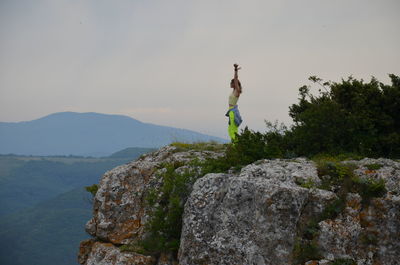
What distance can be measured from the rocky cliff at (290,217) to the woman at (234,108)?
566cm

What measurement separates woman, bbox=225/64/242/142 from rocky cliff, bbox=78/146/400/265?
5.66 meters

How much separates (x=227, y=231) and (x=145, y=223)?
3.65 meters

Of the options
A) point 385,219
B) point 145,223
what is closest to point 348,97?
point 385,219

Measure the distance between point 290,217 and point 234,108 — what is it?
30.0 ft

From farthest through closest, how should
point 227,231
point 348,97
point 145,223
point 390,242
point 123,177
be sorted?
point 348,97 < point 123,177 < point 145,223 < point 227,231 < point 390,242

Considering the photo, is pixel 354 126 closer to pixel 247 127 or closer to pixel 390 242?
pixel 247 127

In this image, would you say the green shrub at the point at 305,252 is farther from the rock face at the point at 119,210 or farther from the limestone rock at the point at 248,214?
the rock face at the point at 119,210

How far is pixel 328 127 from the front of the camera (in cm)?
1440

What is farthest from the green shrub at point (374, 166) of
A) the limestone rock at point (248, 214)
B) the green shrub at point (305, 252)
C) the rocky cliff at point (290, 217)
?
the green shrub at point (305, 252)

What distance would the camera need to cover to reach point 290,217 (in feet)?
34.3

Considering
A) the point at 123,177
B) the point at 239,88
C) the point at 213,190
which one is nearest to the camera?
the point at 213,190

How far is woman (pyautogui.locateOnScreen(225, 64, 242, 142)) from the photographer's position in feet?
61.0

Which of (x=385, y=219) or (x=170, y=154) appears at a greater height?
(x=170, y=154)

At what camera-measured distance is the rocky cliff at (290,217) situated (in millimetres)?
10070
